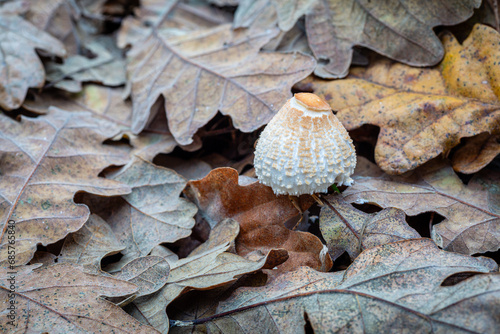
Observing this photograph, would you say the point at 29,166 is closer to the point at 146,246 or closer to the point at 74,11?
the point at 146,246

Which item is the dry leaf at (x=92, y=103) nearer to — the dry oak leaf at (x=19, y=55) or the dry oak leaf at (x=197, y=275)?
the dry oak leaf at (x=19, y=55)

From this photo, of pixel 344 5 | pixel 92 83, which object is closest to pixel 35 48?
pixel 92 83

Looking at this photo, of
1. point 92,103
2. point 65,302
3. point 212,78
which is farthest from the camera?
point 92,103

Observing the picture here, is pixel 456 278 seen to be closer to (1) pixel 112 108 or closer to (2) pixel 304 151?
(2) pixel 304 151

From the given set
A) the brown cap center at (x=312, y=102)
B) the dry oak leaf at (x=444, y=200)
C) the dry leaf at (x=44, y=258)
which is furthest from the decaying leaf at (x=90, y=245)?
the dry oak leaf at (x=444, y=200)

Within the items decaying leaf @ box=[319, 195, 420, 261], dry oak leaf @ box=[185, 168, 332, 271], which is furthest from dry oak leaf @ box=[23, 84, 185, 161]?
decaying leaf @ box=[319, 195, 420, 261]

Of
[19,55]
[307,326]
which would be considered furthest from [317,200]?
Result: [19,55]

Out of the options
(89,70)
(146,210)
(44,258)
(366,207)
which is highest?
(89,70)
